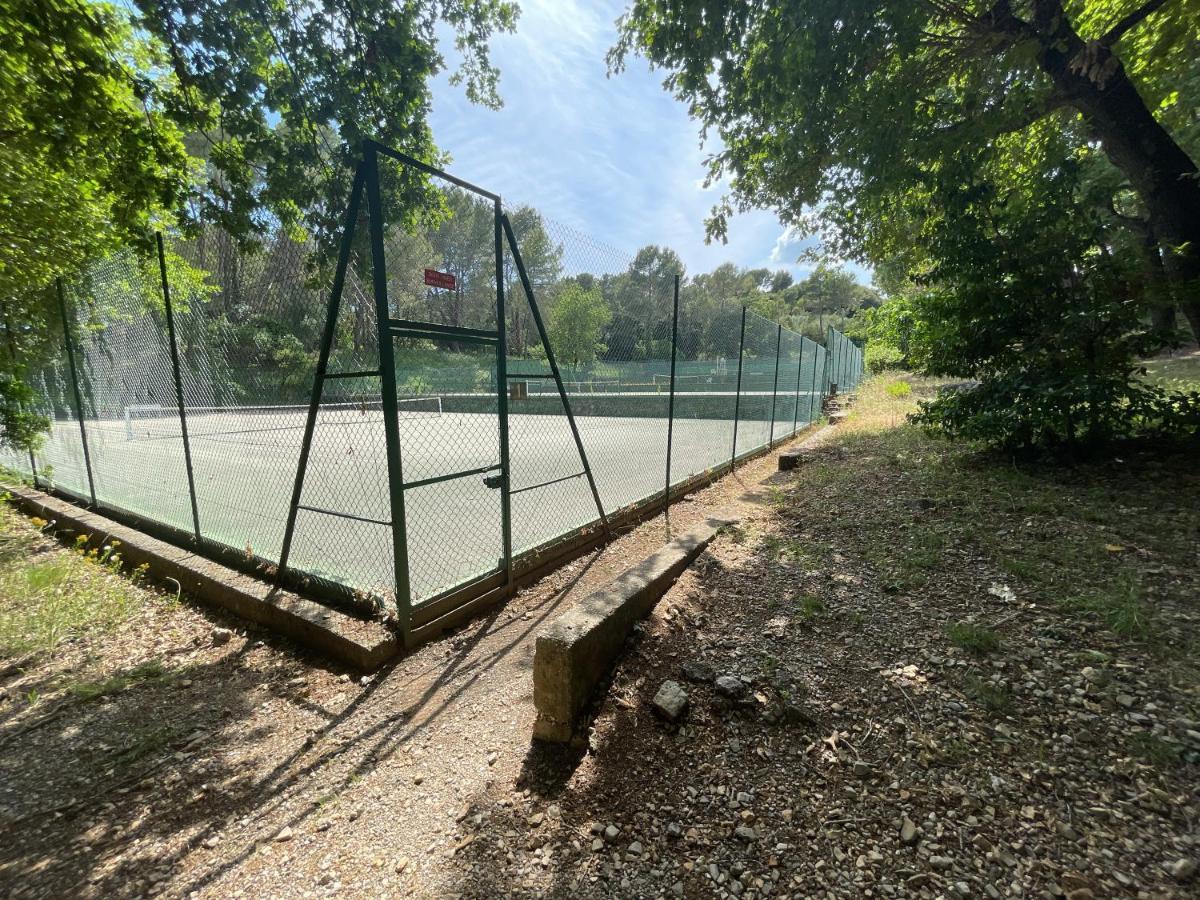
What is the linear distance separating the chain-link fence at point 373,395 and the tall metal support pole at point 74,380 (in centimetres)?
2

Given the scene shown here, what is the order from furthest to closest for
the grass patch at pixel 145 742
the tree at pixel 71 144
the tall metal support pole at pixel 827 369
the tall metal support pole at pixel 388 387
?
the tall metal support pole at pixel 827 369
the tree at pixel 71 144
the tall metal support pole at pixel 388 387
the grass patch at pixel 145 742

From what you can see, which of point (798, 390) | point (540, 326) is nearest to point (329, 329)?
point (540, 326)

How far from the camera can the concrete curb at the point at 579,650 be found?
1937mm

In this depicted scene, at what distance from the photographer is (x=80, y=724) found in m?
2.37

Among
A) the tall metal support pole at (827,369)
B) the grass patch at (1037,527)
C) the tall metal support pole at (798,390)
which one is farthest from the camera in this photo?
the tall metal support pole at (827,369)

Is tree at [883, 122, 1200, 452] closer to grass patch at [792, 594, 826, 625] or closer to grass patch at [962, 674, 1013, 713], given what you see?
grass patch at [792, 594, 826, 625]

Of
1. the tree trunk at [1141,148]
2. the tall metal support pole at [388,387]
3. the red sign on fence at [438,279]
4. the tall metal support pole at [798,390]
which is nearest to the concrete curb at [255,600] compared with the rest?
the tall metal support pole at [388,387]

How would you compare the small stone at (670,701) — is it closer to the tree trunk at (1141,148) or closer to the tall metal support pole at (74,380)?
the tree trunk at (1141,148)

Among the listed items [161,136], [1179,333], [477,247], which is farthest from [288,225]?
[1179,333]

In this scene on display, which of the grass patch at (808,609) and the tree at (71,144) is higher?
the tree at (71,144)

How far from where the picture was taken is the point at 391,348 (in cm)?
251

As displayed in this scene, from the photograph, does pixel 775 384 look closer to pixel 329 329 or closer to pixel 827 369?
pixel 827 369

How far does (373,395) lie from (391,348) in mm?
331

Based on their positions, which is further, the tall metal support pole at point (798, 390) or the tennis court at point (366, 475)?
the tall metal support pole at point (798, 390)
